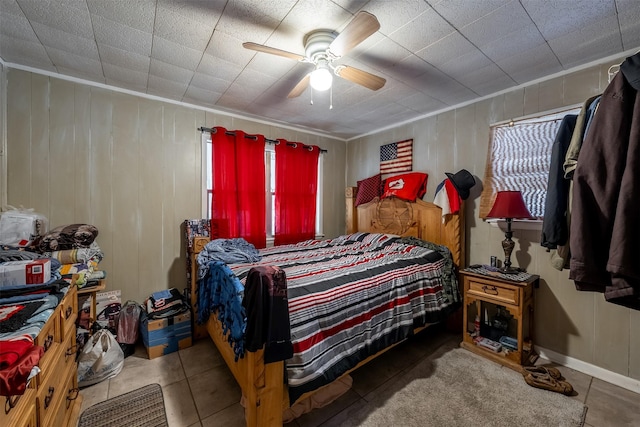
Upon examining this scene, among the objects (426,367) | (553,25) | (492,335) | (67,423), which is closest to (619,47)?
(553,25)

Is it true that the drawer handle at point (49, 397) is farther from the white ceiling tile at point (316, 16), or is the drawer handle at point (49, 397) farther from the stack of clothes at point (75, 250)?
the white ceiling tile at point (316, 16)

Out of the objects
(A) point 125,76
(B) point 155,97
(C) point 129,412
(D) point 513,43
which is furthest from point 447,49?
(C) point 129,412

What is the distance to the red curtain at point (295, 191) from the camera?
143 inches

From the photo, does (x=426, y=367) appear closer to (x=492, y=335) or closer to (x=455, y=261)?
(x=492, y=335)

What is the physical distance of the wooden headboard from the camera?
2809 mm

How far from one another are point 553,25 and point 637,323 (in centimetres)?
229

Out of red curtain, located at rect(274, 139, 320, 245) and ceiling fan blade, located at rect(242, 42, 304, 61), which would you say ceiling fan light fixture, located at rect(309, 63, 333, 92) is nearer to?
ceiling fan blade, located at rect(242, 42, 304, 61)

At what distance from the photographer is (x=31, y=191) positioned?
7.39 feet

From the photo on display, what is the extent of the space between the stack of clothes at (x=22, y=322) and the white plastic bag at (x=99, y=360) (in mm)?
920

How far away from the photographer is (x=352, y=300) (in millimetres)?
1745

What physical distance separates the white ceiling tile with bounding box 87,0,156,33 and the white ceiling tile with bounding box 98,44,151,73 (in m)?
0.40

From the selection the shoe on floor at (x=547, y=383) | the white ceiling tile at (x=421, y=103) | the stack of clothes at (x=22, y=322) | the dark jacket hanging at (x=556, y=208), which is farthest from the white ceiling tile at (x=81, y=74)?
the shoe on floor at (x=547, y=383)

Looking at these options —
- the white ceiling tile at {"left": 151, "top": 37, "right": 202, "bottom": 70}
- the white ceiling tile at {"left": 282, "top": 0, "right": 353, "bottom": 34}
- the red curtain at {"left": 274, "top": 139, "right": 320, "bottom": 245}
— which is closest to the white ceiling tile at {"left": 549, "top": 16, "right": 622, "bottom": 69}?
the white ceiling tile at {"left": 282, "top": 0, "right": 353, "bottom": 34}

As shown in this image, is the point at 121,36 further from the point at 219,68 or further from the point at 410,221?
the point at 410,221
